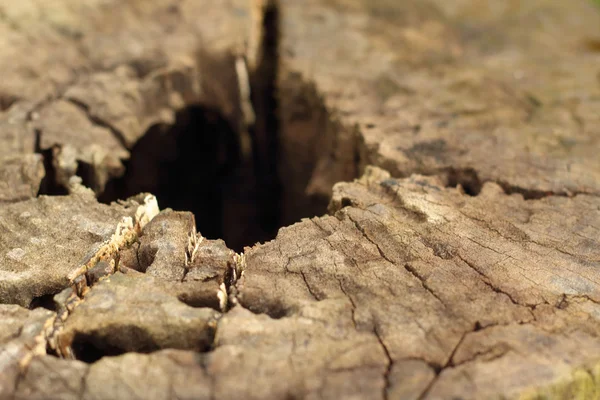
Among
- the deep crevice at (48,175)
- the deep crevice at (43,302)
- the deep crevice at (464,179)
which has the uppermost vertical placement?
the deep crevice at (464,179)

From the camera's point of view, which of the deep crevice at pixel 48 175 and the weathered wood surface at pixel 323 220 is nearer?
the weathered wood surface at pixel 323 220

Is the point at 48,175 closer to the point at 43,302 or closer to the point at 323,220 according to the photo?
the point at 43,302

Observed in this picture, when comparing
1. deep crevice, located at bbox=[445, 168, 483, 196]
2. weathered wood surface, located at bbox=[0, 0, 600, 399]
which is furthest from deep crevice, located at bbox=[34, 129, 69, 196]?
deep crevice, located at bbox=[445, 168, 483, 196]

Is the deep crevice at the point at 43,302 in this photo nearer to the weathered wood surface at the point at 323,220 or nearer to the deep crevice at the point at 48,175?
the weathered wood surface at the point at 323,220

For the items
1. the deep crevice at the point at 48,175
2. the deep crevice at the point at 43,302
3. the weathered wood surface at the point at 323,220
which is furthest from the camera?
the deep crevice at the point at 48,175

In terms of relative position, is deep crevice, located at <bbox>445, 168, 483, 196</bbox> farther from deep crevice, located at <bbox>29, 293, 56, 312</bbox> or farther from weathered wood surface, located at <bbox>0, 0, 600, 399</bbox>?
deep crevice, located at <bbox>29, 293, 56, 312</bbox>

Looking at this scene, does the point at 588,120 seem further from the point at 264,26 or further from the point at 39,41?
the point at 39,41

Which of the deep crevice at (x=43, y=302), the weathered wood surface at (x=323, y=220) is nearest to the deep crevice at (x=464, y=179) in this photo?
the weathered wood surface at (x=323, y=220)

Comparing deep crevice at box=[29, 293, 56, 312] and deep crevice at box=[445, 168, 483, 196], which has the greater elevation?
deep crevice at box=[445, 168, 483, 196]

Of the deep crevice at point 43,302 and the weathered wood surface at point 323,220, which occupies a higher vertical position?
the weathered wood surface at point 323,220

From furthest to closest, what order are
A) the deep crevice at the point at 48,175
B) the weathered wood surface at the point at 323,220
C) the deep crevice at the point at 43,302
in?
1. the deep crevice at the point at 48,175
2. the deep crevice at the point at 43,302
3. the weathered wood surface at the point at 323,220
